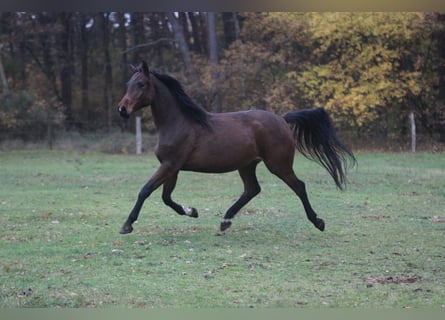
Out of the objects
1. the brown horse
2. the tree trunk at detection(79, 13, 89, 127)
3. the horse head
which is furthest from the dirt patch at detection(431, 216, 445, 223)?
the tree trunk at detection(79, 13, 89, 127)

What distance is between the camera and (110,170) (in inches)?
632

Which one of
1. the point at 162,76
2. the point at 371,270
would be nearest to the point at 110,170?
the point at 162,76

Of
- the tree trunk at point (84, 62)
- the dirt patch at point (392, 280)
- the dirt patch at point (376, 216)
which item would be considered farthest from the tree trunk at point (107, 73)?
the dirt patch at point (392, 280)

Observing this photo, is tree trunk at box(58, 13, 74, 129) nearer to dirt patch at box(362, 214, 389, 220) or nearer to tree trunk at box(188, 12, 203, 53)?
tree trunk at box(188, 12, 203, 53)

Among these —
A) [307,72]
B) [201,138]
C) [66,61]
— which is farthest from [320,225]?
[66,61]

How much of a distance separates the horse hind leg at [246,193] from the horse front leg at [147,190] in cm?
87

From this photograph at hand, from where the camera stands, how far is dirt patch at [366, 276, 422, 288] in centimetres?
525

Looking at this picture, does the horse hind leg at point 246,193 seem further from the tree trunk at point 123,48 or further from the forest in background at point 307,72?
the tree trunk at point 123,48

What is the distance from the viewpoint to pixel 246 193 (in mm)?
7734

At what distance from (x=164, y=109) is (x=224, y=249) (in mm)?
1768

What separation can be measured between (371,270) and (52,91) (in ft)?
84.1

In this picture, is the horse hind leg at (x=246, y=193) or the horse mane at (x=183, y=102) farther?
the horse hind leg at (x=246, y=193)

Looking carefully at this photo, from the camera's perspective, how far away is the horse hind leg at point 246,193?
25.0 feet

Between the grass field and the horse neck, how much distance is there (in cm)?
129
